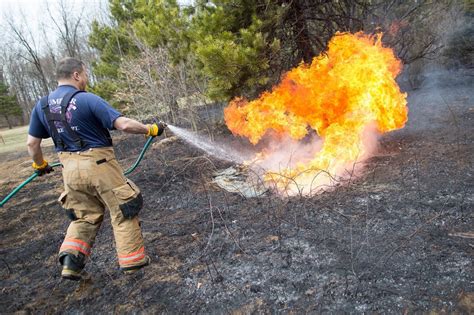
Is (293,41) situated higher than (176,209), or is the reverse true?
(293,41)

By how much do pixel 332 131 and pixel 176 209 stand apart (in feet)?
9.75

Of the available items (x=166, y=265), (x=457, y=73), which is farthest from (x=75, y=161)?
(x=457, y=73)

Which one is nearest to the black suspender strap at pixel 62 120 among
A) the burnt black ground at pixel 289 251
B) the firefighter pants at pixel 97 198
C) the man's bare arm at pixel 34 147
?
the firefighter pants at pixel 97 198

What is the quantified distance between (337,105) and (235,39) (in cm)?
231

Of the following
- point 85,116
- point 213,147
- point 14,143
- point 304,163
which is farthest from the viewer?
point 14,143

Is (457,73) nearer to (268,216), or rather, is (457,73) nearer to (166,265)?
(268,216)

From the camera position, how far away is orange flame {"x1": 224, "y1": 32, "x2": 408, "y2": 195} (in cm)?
524

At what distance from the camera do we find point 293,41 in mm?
7016

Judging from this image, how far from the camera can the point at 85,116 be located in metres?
3.03

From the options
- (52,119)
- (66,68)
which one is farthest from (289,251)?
(66,68)

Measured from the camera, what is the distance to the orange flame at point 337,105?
17.2 feet

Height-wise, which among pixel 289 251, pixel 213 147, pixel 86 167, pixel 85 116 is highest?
pixel 85 116

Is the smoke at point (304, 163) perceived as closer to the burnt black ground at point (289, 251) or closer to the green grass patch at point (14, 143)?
the burnt black ground at point (289, 251)

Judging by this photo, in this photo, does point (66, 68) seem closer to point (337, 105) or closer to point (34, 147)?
point (34, 147)
